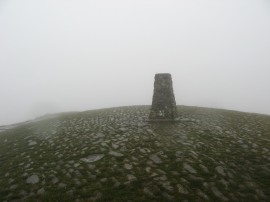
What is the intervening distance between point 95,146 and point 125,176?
4331 millimetres

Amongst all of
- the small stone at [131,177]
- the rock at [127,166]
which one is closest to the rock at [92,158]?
the rock at [127,166]

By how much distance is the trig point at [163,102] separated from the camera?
20.1 m

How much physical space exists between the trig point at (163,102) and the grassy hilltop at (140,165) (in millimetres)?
3162

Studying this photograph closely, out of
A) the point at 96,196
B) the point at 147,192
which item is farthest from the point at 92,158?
the point at 147,192

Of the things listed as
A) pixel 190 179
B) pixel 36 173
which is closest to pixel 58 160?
pixel 36 173

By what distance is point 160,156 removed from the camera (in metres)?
11.4

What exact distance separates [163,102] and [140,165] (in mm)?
10755

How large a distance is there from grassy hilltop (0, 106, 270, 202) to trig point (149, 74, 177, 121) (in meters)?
3.16

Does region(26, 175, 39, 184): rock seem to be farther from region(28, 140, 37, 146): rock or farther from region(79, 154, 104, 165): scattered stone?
region(28, 140, 37, 146): rock

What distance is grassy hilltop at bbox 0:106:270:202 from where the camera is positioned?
331 inches

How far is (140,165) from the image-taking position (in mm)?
10445

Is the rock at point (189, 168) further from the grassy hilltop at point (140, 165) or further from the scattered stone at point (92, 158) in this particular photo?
the scattered stone at point (92, 158)

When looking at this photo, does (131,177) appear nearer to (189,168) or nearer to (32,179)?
(189,168)

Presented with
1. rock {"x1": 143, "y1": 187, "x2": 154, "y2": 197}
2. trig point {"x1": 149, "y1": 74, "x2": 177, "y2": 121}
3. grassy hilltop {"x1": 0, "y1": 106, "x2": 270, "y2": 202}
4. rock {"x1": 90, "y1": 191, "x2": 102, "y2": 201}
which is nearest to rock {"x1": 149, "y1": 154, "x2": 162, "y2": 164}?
grassy hilltop {"x1": 0, "y1": 106, "x2": 270, "y2": 202}
